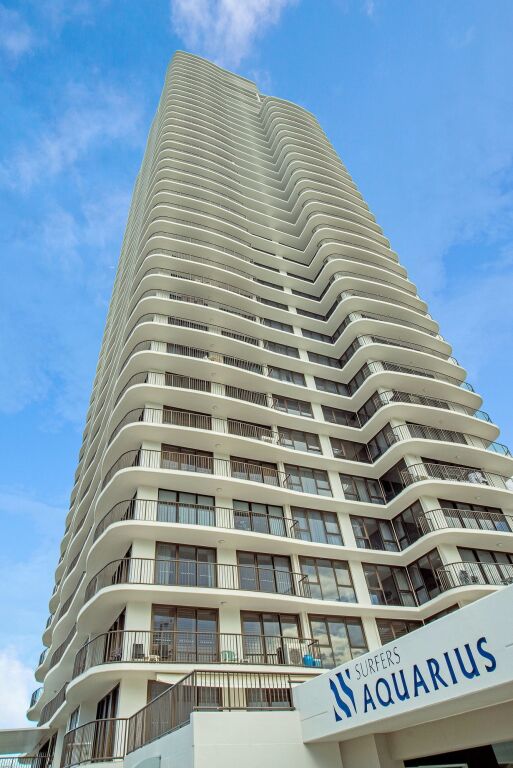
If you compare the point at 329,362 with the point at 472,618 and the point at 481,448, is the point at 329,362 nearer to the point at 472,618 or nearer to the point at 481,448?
the point at 481,448

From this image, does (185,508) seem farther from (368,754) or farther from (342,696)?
(368,754)

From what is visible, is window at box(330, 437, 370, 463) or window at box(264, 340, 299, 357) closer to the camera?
window at box(330, 437, 370, 463)

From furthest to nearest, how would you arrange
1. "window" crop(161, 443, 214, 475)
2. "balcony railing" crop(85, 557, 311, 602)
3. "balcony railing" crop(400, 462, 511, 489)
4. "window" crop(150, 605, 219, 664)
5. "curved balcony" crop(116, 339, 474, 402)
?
"curved balcony" crop(116, 339, 474, 402), "balcony railing" crop(400, 462, 511, 489), "window" crop(161, 443, 214, 475), "balcony railing" crop(85, 557, 311, 602), "window" crop(150, 605, 219, 664)

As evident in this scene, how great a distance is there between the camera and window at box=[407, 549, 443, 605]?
22.4 meters

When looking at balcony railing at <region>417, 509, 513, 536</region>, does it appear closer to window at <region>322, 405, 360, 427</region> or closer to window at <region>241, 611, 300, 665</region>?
window at <region>241, 611, 300, 665</region>

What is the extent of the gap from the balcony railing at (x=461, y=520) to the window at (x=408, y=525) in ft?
1.03

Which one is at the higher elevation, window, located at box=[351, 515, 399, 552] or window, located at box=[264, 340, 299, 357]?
window, located at box=[264, 340, 299, 357]

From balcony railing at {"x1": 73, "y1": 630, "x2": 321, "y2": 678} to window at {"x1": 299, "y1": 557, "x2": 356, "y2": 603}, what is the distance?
238 cm

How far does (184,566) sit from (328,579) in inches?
264

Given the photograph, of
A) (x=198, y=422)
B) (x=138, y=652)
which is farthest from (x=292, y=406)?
(x=138, y=652)

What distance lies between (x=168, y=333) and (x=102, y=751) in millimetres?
17817

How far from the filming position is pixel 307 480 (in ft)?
86.0

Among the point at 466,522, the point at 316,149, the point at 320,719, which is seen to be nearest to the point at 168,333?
the point at 466,522

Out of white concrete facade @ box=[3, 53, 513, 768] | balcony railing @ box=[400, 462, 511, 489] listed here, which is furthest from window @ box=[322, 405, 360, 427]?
balcony railing @ box=[400, 462, 511, 489]
